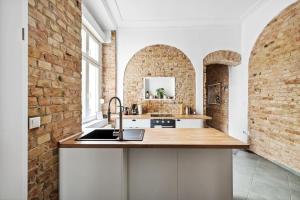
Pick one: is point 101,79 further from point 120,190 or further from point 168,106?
point 120,190

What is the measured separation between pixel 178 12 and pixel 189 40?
0.87m

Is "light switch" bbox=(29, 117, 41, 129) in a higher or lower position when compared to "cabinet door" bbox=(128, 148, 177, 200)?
higher

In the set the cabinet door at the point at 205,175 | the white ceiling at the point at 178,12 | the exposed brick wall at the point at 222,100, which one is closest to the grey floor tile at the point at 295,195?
the cabinet door at the point at 205,175

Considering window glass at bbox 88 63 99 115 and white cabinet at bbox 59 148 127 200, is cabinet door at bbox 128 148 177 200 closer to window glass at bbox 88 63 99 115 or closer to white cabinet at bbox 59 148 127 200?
white cabinet at bbox 59 148 127 200

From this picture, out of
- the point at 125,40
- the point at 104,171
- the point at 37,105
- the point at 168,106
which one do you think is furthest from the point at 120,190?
the point at 125,40

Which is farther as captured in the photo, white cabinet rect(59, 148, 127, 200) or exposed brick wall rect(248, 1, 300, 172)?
exposed brick wall rect(248, 1, 300, 172)

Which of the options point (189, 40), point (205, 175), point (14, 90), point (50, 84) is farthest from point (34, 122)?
point (189, 40)

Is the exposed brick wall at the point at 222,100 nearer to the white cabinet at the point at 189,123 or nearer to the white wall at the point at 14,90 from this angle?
the white cabinet at the point at 189,123

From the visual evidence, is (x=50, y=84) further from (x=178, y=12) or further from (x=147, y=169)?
(x=178, y=12)

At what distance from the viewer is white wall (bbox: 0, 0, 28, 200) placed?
50.9 inches

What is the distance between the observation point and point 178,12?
4.07 metres

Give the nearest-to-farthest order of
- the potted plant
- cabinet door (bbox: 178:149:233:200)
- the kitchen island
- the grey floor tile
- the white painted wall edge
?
the kitchen island < cabinet door (bbox: 178:149:233:200) < the grey floor tile < the white painted wall edge < the potted plant

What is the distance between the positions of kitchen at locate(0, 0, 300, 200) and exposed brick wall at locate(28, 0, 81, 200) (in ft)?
0.04

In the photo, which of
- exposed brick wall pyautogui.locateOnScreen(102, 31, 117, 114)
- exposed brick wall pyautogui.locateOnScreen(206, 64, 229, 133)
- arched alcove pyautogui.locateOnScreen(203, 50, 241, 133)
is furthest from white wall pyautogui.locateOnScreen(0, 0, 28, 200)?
exposed brick wall pyautogui.locateOnScreen(206, 64, 229, 133)
